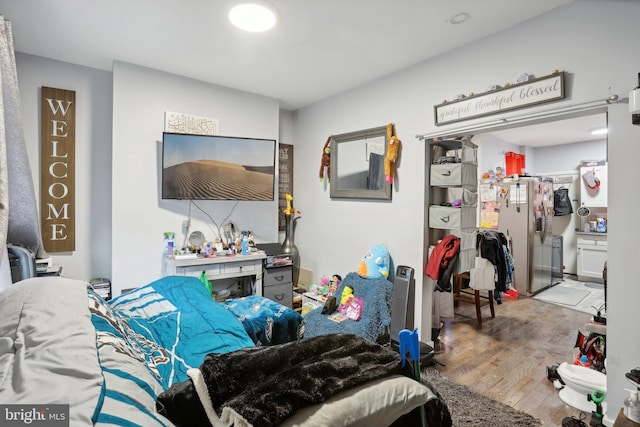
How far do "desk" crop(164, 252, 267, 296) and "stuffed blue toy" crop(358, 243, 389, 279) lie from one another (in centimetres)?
112

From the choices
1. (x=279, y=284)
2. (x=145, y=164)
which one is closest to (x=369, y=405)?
(x=279, y=284)

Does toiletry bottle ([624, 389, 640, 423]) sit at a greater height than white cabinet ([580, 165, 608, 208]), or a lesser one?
lesser

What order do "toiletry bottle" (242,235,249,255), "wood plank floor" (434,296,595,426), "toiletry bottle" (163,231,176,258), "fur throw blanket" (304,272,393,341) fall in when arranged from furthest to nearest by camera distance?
"toiletry bottle" (242,235,249,255) < "toiletry bottle" (163,231,176,258) < "fur throw blanket" (304,272,393,341) < "wood plank floor" (434,296,595,426)

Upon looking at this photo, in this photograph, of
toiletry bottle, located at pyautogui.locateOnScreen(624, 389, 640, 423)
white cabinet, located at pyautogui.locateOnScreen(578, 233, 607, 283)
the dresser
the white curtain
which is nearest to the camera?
toiletry bottle, located at pyautogui.locateOnScreen(624, 389, 640, 423)

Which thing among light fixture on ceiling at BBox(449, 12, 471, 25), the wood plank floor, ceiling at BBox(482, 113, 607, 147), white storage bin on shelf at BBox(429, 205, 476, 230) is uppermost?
light fixture on ceiling at BBox(449, 12, 471, 25)

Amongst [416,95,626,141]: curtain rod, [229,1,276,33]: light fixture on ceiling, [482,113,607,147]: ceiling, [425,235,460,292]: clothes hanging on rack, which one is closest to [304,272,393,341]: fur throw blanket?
[425,235,460,292]: clothes hanging on rack

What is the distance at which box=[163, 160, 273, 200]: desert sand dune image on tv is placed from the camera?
304cm

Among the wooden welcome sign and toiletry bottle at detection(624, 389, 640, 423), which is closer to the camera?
toiletry bottle at detection(624, 389, 640, 423)

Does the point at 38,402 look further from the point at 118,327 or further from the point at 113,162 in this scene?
the point at 113,162

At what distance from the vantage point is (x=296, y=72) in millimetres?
3100

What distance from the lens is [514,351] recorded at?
2.90 meters

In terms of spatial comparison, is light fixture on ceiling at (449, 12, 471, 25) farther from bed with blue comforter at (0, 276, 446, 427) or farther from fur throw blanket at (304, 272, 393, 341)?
bed with blue comforter at (0, 276, 446, 427)

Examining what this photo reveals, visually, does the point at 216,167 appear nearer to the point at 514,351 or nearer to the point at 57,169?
the point at 57,169

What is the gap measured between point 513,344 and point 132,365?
331 centimetres
